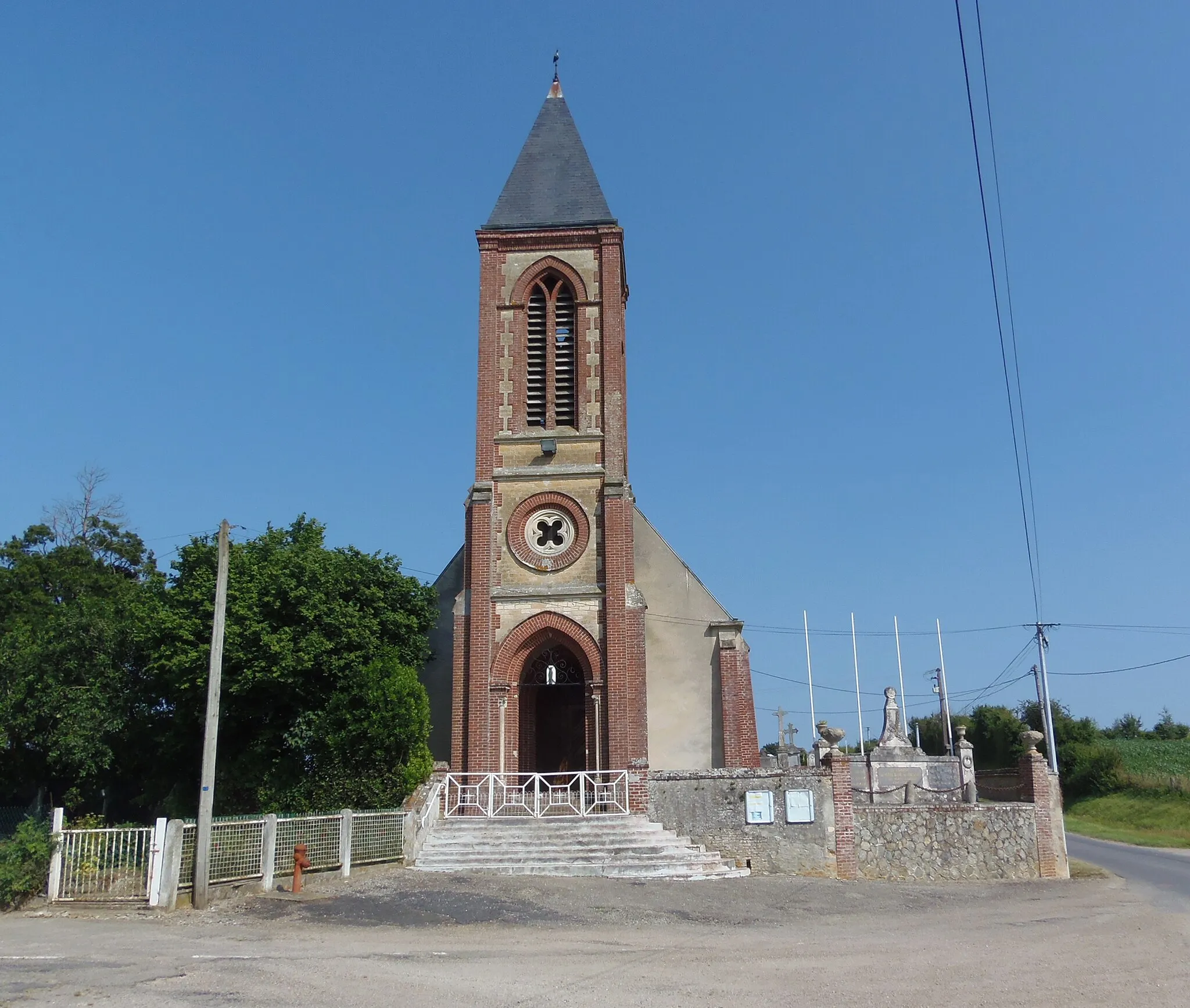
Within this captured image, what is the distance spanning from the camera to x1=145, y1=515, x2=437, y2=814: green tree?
67.6ft

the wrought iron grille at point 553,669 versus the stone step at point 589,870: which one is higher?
the wrought iron grille at point 553,669

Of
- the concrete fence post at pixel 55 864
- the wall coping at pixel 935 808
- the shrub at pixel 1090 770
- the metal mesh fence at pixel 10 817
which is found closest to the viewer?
the concrete fence post at pixel 55 864

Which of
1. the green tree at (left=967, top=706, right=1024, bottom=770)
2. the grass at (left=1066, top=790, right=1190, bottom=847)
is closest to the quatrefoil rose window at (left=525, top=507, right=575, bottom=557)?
the grass at (left=1066, top=790, right=1190, bottom=847)

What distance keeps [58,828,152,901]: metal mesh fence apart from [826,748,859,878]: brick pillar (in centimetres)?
1237

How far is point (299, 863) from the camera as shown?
644 inches

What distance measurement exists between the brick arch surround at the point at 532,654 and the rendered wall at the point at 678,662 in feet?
4.73

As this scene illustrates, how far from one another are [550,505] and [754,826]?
919 centimetres

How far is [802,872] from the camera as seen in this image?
19.9 metres

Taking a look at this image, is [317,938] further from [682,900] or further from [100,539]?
[100,539]

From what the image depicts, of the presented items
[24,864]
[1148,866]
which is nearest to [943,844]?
[1148,866]

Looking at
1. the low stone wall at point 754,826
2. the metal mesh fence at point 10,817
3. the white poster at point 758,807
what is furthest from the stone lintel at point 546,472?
the metal mesh fence at point 10,817

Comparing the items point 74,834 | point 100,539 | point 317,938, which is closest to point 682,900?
point 317,938

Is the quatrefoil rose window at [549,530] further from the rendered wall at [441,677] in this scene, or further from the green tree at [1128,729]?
the green tree at [1128,729]

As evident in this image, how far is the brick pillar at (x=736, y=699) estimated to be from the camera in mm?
24328
